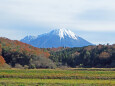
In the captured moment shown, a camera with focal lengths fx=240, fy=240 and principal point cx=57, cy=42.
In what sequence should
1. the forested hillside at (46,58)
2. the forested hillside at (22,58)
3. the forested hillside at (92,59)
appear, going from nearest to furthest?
the forested hillside at (22,58), the forested hillside at (46,58), the forested hillside at (92,59)

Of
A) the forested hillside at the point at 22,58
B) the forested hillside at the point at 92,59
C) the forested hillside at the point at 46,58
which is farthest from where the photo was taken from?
the forested hillside at the point at 92,59

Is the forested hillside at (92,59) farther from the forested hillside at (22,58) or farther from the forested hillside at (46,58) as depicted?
the forested hillside at (22,58)

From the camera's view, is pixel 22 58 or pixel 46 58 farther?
pixel 46 58

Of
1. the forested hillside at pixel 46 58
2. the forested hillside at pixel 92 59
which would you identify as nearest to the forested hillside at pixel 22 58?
the forested hillside at pixel 46 58

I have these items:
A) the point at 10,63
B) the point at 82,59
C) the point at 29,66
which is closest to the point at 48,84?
the point at 29,66

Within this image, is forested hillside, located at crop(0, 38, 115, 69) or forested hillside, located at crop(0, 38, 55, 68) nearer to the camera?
forested hillside, located at crop(0, 38, 55, 68)

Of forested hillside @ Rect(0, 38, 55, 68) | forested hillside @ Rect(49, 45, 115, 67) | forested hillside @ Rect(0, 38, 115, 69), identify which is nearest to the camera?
forested hillside @ Rect(0, 38, 55, 68)

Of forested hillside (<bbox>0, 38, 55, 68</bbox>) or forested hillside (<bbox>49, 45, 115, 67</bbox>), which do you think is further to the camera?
forested hillside (<bbox>49, 45, 115, 67</bbox>)

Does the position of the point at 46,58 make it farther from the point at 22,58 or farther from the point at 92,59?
the point at 92,59

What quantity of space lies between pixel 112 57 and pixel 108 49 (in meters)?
9.42

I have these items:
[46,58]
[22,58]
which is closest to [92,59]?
[46,58]

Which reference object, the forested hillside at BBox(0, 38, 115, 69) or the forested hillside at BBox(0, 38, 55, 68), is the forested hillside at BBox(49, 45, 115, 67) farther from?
the forested hillside at BBox(0, 38, 55, 68)

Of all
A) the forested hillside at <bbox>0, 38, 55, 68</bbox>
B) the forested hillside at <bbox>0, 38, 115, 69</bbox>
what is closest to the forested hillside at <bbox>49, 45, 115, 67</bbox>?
the forested hillside at <bbox>0, 38, 115, 69</bbox>

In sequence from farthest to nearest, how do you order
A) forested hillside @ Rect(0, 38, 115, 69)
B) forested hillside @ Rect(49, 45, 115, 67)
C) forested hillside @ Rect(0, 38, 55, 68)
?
forested hillside @ Rect(49, 45, 115, 67)
forested hillside @ Rect(0, 38, 115, 69)
forested hillside @ Rect(0, 38, 55, 68)
